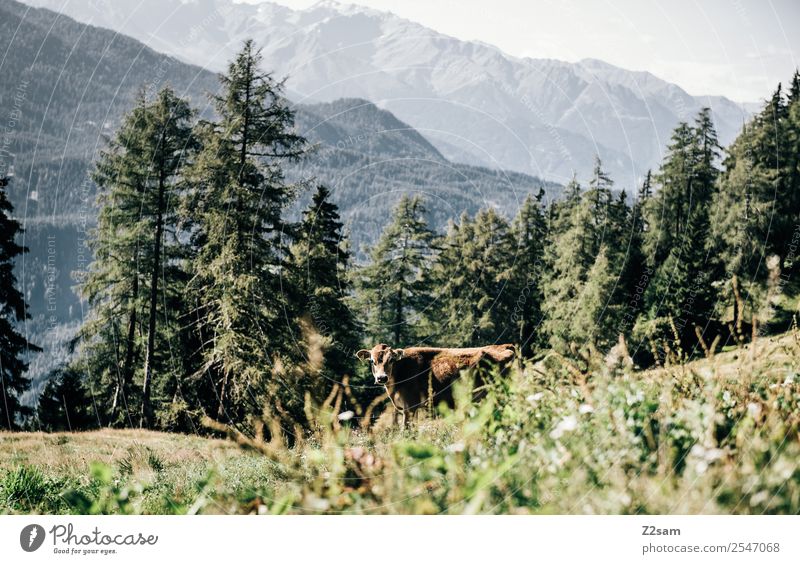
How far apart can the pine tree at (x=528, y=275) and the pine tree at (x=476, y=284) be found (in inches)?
10.0

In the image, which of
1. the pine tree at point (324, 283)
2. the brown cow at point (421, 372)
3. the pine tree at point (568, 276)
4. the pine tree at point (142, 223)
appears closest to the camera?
the brown cow at point (421, 372)

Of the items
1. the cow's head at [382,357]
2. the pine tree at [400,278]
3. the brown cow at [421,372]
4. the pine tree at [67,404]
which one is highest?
the pine tree at [400,278]

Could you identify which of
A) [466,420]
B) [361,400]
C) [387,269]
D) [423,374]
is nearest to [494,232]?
[387,269]

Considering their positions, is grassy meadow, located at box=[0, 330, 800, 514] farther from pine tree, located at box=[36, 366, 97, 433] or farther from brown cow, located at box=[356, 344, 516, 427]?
pine tree, located at box=[36, 366, 97, 433]

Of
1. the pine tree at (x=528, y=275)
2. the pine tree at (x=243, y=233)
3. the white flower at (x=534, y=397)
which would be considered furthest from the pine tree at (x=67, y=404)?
the white flower at (x=534, y=397)

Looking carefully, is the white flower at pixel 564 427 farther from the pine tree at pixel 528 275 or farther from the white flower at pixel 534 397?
the pine tree at pixel 528 275

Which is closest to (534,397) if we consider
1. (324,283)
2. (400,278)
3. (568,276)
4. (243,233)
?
(400,278)

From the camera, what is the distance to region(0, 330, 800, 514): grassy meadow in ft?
15.3

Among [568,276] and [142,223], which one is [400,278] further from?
[142,223]

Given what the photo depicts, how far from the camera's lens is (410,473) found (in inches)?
191

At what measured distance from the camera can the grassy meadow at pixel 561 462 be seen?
4652 mm

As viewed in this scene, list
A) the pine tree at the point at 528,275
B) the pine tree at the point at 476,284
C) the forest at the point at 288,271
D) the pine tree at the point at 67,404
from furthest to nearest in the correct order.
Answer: the pine tree at the point at 67,404 → the pine tree at the point at 528,275 → the pine tree at the point at 476,284 → the forest at the point at 288,271

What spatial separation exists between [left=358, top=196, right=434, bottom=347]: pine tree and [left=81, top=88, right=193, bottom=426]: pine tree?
5.39 meters
